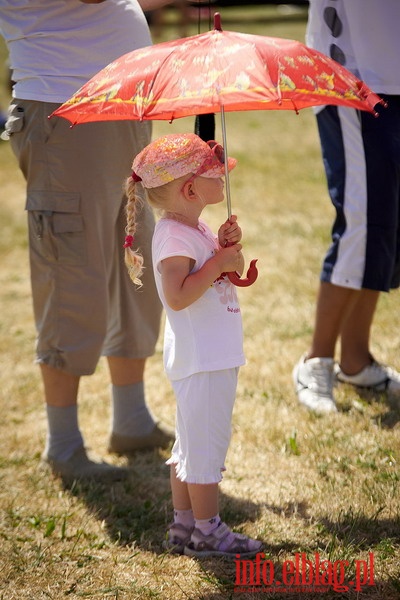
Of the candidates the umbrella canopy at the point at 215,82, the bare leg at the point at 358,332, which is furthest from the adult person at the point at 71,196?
the bare leg at the point at 358,332

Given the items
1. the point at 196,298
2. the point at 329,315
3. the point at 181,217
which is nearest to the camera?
the point at 196,298

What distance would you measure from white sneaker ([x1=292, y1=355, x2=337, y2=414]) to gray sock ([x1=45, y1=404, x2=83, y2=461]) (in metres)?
1.06

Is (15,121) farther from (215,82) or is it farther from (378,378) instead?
(378,378)

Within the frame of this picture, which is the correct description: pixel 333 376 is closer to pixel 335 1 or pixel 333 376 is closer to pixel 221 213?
pixel 335 1

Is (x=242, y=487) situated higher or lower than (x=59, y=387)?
lower

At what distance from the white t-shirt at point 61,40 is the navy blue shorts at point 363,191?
104 centimetres

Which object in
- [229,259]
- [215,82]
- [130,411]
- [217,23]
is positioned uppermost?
[217,23]

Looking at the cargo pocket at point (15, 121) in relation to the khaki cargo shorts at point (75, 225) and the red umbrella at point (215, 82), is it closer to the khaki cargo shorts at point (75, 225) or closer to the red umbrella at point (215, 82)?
the khaki cargo shorts at point (75, 225)

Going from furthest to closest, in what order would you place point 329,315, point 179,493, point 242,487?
1. point 329,315
2. point 242,487
3. point 179,493

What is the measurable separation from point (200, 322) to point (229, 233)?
29 cm

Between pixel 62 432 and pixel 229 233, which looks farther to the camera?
pixel 62 432

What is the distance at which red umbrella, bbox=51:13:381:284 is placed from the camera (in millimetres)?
2223

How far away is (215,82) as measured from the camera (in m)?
2.23

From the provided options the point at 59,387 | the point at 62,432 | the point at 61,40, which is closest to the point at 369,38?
the point at 61,40
